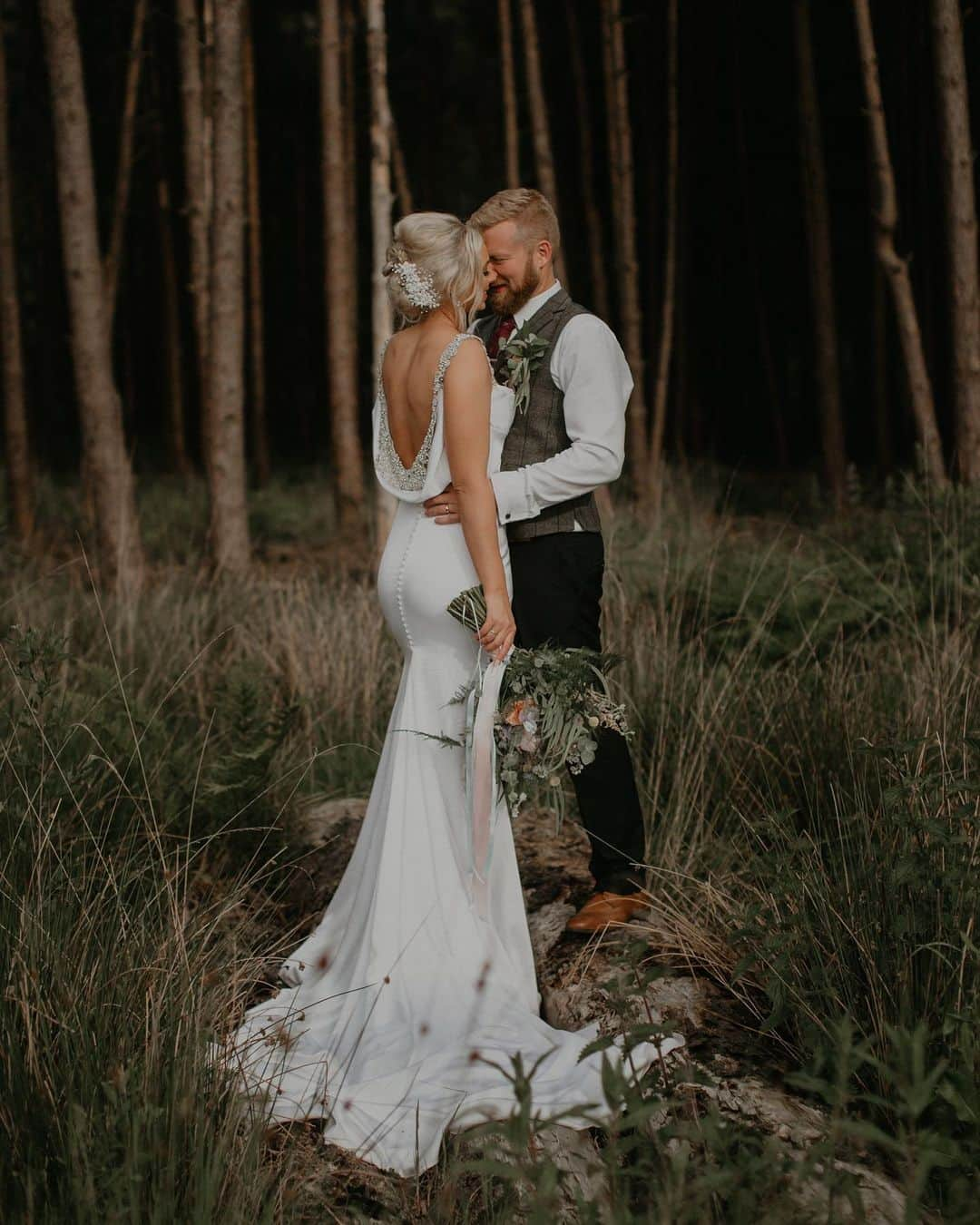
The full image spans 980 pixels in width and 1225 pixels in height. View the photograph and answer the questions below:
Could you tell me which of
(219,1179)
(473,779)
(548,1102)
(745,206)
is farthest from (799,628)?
(745,206)

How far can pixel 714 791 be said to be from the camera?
4.89 metres

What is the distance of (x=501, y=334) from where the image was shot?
409cm

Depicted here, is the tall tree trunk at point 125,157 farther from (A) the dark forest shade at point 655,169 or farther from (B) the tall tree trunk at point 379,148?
(A) the dark forest shade at point 655,169

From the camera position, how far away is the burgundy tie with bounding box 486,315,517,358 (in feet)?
13.3

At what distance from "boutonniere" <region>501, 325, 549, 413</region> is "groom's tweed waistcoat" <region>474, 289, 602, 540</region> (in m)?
0.02

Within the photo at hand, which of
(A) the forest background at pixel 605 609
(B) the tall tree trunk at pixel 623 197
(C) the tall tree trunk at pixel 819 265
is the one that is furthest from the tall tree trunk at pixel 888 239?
(B) the tall tree trunk at pixel 623 197

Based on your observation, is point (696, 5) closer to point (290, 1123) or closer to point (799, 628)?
point (799, 628)

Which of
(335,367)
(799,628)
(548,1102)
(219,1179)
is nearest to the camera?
(219,1179)

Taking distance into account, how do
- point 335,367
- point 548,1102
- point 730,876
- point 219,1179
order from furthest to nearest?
point 335,367
point 730,876
point 548,1102
point 219,1179

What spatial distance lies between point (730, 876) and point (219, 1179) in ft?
7.17

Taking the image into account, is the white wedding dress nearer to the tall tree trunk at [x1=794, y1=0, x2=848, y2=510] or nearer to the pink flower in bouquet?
the pink flower in bouquet

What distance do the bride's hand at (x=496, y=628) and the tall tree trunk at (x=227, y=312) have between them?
5295 mm

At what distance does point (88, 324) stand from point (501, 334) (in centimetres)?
525

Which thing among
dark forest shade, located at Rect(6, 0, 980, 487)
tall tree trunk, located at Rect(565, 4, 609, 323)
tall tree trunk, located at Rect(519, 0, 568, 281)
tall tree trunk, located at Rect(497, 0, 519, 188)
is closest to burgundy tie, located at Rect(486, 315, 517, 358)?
tall tree trunk, located at Rect(519, 0, 568, 281)
